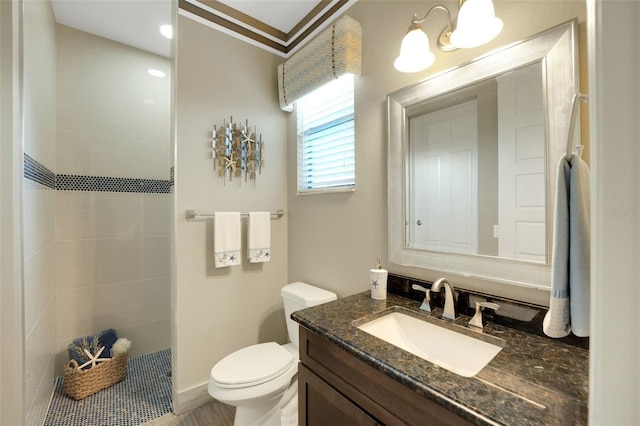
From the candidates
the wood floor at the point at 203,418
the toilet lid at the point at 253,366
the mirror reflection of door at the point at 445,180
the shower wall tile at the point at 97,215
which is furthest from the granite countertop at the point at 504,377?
the shower wall tile at the point at 97,215

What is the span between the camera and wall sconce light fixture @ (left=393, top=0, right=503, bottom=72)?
936 mm

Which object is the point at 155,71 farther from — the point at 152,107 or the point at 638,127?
the point at 638,127

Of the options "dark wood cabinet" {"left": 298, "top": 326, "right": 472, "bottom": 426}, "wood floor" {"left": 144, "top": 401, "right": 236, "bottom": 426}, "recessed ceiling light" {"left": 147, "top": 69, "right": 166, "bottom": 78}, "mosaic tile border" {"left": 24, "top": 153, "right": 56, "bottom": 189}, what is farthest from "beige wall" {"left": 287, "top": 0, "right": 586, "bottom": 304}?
"recessed ceiling light" {"left": 147, "top": 69, "right": 166, "bottom": 78}

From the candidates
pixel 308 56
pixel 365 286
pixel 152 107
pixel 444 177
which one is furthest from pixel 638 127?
pixel 152 107

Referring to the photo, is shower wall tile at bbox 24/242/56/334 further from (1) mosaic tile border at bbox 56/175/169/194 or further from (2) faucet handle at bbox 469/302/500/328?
(2) faucet handle at bbox 469/302/500/328

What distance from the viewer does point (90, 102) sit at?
2146 millimetres

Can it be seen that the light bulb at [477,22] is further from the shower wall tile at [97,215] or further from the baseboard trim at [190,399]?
the shower wall tile at [97,215]

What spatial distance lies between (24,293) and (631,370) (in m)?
1.80

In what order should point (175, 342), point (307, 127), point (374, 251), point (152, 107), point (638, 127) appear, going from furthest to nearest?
point (152, 107) → point (307, 127) → point (175, 342) → point (374, 251) → point (638, 127)

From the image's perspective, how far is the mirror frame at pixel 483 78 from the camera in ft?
2.94

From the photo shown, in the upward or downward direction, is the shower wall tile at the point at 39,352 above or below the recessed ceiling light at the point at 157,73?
below

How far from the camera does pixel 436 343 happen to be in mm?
1063

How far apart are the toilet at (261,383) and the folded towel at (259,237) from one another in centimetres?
46

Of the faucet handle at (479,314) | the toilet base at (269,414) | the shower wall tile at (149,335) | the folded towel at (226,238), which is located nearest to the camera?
the faucet handle at (479,314)
